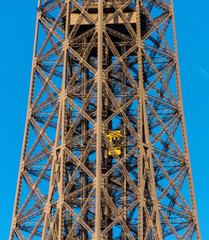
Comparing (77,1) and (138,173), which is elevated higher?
(77,1)

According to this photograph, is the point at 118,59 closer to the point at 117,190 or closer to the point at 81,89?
the point at 81,89

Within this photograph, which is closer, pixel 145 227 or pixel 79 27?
pixel 145 227

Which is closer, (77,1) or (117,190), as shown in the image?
(117,190)

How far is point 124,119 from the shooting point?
6606 centimetres

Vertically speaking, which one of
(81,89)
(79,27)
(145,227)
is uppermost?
(79,27)

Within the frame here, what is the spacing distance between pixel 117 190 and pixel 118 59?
9020 mm

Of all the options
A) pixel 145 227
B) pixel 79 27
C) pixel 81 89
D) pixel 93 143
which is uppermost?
pixel 79 27

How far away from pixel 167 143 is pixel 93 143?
7629 millimetres

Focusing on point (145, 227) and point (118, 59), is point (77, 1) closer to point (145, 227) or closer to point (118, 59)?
point (118, 59)

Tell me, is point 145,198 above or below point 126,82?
below

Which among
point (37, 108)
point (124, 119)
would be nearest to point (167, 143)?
point (124, 119)

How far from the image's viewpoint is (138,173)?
211 ft

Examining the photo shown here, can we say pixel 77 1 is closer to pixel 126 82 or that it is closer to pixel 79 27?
pixel 79 27

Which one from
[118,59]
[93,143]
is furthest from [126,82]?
[93,143]
